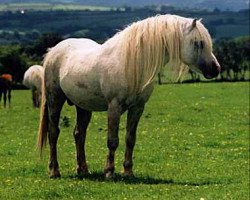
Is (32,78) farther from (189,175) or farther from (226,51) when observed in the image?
(226,51)

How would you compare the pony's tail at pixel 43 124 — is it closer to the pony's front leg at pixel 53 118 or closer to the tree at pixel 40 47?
the pony's front leg at pixel 53 118

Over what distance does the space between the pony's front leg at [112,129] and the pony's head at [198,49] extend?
4.90 ft

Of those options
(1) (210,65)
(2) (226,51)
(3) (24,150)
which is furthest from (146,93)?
(2) (226,51)

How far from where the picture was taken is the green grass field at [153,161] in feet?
33.7

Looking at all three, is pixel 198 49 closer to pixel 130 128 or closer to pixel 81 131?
pixel 130 128

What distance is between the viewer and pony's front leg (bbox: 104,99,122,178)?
36.1 ft

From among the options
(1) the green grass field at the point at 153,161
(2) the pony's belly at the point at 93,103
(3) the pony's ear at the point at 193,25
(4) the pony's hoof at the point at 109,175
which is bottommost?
(1) the green grass field at the point at 153,161

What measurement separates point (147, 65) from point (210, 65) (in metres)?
1.13

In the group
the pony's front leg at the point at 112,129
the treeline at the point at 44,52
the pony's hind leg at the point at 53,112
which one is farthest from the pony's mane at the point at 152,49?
the treeline at the point at 44,52

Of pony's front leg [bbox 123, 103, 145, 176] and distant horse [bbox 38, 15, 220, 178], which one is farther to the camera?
pony's front leg [bbox 123, 103, 145, 176]

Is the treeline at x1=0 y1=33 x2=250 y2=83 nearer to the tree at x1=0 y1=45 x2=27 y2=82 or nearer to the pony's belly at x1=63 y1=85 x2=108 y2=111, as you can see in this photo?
the tree at x1=0 y1=45 x2=27 y2=82

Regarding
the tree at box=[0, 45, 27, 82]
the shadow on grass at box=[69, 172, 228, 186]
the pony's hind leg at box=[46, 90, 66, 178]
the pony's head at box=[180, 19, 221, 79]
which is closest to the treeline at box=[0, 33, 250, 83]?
the tree at box=[0, 45, 27, 82]

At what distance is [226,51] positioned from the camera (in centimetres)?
8794

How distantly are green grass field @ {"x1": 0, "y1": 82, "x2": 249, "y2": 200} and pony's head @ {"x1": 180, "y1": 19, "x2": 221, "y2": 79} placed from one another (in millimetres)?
2139
